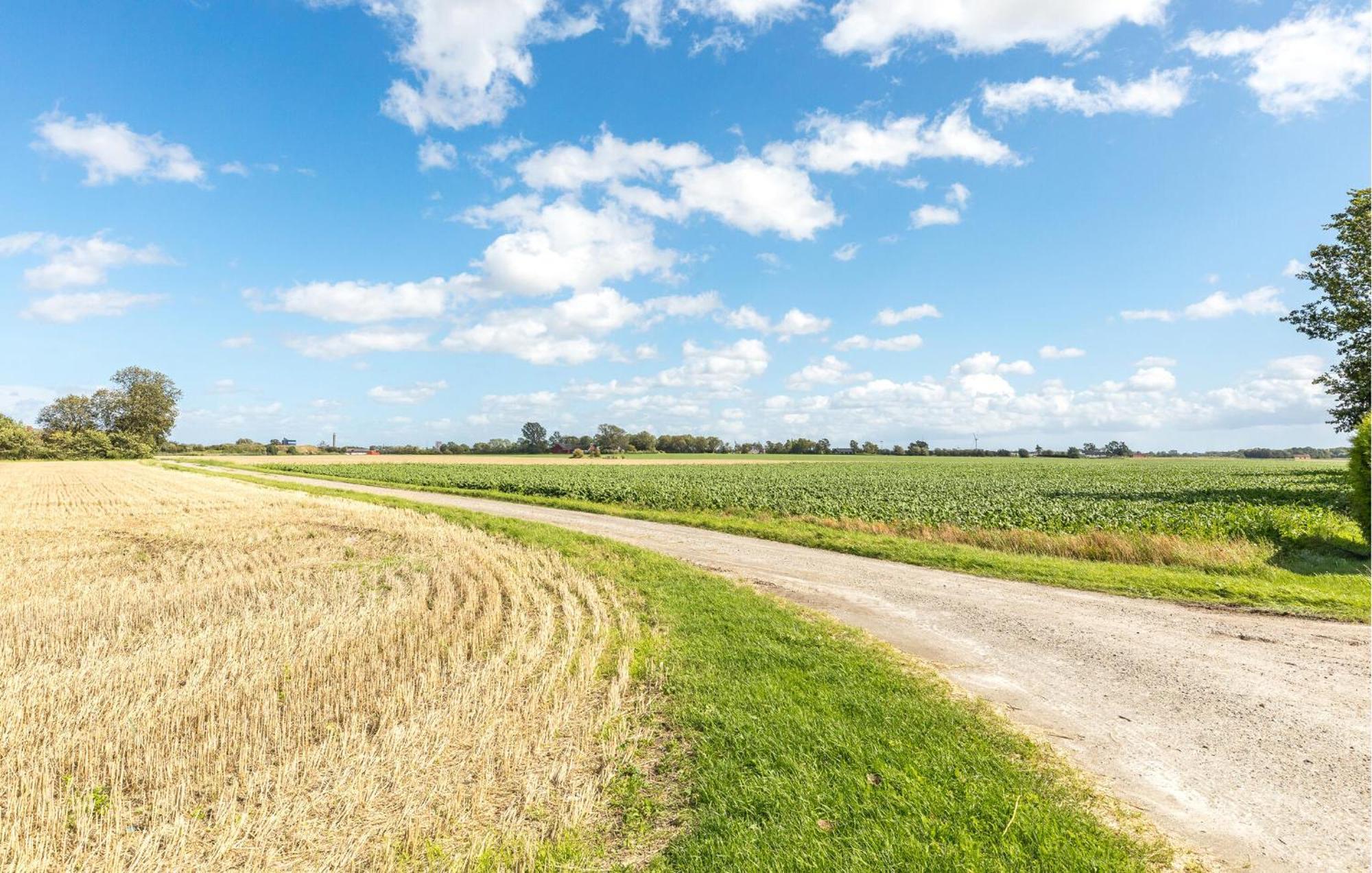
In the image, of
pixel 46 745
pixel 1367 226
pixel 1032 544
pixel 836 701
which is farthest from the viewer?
pixel 1367 226

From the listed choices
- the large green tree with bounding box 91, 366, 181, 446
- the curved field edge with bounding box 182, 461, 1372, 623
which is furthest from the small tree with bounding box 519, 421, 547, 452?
the curved field edge with bounding box 182, 461, 1372, 623

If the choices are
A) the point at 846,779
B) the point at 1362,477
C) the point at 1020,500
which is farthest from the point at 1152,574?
the point at 1020,500

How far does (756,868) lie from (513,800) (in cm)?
215

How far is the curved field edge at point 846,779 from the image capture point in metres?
4.12

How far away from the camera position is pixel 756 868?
397 cm

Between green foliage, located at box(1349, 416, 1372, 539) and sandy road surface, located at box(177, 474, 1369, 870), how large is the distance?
373 inches

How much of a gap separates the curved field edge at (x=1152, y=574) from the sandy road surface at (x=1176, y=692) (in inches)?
32.8

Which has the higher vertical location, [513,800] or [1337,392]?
[1337,392]

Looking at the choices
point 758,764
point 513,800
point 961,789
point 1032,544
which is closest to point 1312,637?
point 1032,544

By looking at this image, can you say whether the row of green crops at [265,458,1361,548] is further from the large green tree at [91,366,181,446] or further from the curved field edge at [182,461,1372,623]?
the large green tree at [91,366,181,446]

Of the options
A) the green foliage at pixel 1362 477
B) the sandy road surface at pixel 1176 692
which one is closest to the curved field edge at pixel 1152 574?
the sandy road surface at pixel 1176 692

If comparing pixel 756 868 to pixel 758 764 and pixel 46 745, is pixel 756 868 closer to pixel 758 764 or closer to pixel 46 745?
pixel 758 764

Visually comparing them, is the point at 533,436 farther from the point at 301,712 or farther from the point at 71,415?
the point at 301,712

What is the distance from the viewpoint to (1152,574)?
531 inches
